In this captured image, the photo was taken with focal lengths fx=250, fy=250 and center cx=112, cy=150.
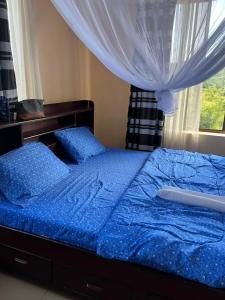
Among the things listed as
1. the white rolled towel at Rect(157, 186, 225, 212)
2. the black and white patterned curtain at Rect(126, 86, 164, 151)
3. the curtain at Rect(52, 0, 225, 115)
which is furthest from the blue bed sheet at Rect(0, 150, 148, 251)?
the black and white patterned curtain at Rect(126, 86, 164, 151)

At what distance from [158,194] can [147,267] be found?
0.56 m

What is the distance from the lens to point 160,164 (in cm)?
243

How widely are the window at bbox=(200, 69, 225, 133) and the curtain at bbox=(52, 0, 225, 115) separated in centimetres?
174

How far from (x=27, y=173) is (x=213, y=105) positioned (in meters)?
2.51

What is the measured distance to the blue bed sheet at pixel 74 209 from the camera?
1.43m

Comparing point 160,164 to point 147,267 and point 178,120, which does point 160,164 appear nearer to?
point 178,120

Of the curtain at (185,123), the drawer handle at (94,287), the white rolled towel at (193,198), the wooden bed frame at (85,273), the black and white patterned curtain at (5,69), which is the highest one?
the black and white patterned curtain at (5,69)

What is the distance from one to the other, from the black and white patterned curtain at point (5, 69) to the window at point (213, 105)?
7.46ft

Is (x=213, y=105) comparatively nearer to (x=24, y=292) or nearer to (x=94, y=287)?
(x=94, y=287)

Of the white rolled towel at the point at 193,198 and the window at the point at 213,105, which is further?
the window at the point at 213,105

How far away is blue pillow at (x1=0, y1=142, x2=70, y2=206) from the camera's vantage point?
1.71 metres

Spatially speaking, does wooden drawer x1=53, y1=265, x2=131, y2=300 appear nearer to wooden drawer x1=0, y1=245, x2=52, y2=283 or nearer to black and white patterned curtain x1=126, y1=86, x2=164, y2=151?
wooden drawer x1=0, y1=245, x2=52, y2=283

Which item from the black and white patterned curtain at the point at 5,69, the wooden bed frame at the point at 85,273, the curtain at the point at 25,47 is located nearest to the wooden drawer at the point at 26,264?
the wooden bed frame at the point at 85,273

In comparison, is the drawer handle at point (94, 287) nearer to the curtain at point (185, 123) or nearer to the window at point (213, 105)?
the curtain at point (185, 123)
